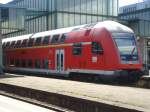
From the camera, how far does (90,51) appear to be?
24.9m

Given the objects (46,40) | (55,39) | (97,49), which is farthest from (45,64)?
(97,49)

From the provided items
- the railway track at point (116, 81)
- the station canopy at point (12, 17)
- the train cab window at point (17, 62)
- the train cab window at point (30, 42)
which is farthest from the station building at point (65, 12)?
the railway track at point (116, 81)

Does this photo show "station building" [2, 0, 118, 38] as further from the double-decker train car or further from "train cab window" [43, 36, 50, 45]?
"train cab window" [43, 36, 50, 45]

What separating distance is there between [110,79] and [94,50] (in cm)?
217

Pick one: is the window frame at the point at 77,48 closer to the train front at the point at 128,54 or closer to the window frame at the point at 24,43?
the train front at the point at 128,54

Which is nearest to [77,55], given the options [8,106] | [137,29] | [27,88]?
[27,88]

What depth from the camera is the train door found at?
94.8 ft

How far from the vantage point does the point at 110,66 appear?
23422mm

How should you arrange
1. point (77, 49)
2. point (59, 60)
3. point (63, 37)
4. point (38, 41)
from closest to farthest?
point (77, 49) → point (63, 37) → point (59, 60) → point (38, 41)

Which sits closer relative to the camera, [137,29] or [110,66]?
[110,66]

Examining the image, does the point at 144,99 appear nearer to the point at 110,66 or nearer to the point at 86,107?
the point at 86,107

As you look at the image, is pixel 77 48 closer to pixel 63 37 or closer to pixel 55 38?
pixel 63 37

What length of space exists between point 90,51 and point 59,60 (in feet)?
16.5

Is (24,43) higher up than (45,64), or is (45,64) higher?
(24,43)
